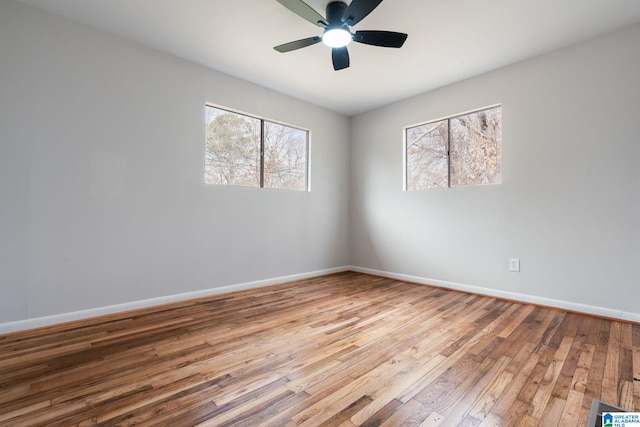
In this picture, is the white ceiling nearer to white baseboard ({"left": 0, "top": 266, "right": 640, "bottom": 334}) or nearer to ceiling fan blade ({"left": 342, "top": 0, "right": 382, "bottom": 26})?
ceiling fan blade ({"left": 342, "top": 0, "right": 382, "bottom": 26})

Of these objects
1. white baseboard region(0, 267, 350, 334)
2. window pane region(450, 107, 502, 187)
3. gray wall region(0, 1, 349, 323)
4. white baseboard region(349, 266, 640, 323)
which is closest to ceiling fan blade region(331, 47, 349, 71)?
gray wall region(0, 1, 349, 323)

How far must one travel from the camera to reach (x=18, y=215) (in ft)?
7.40

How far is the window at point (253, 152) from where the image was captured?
3.41m

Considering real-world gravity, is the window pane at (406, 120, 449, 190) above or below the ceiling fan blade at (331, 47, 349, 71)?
below

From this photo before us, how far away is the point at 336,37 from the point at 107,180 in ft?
7.98

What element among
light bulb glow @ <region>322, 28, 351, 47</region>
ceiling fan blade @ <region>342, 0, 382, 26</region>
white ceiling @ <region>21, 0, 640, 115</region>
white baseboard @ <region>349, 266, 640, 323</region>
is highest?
white ceiling @ <region>21, 0, 640, 115</region>

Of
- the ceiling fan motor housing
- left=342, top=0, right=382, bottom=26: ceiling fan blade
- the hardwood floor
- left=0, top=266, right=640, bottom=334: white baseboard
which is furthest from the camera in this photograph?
left=0, top=266, right=640, bottom=334: white baseboard

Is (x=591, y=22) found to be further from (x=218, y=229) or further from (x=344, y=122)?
(x=218, y=229)

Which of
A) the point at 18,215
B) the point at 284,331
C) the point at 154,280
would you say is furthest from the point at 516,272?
the point at 18,215

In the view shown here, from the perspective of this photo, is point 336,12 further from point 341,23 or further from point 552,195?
point 552,195

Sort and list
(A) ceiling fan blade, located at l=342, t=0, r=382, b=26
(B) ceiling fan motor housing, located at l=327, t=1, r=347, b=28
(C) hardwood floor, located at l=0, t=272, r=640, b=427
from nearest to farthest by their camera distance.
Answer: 1. (C) hardwood floor, located at l=0, t=272, r=640, b=427
2. (A) ceiling fan blade, located at l=342, t=0, r=382, b=26
3. (B) ceiling fan motor housing, located at l=327, t=1, r=347, b=28

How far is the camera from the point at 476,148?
11.6 ft

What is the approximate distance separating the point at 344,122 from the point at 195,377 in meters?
4.28

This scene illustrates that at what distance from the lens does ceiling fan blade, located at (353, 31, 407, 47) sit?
89.3 inches
